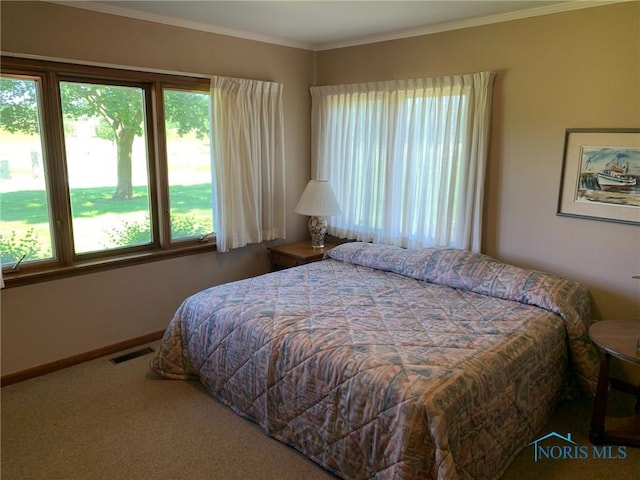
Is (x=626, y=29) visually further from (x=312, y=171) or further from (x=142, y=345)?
(x=142, y=345)

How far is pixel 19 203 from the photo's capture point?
2873 mm

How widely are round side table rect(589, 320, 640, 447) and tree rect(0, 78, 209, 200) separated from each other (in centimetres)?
300

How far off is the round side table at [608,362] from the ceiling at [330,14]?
1857 millimetres

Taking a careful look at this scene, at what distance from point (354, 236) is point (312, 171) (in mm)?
763

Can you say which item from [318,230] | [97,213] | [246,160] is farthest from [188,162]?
[318,230]

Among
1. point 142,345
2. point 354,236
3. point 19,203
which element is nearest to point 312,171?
point 354,236

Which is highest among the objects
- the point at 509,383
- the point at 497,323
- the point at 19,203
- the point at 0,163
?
the point at 0,163

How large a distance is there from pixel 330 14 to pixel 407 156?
46.4 inches

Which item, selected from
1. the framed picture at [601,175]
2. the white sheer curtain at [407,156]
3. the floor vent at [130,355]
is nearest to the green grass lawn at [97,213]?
the floor vent at [130,355]

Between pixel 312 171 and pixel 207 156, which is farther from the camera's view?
pixel 312 171

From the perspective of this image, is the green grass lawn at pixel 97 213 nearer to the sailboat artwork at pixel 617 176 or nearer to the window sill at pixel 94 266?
the window sill at pixel 94 266

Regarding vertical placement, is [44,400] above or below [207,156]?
below

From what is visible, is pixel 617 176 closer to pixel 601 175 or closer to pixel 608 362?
pixel 601 175

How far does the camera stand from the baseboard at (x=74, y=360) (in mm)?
2906
